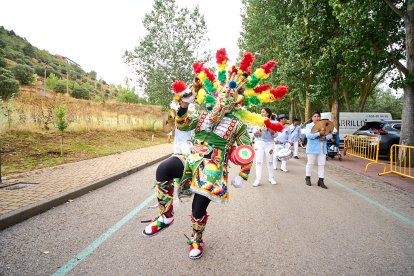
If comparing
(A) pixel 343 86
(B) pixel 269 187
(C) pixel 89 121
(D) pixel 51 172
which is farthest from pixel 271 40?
(D) pixel 51 172

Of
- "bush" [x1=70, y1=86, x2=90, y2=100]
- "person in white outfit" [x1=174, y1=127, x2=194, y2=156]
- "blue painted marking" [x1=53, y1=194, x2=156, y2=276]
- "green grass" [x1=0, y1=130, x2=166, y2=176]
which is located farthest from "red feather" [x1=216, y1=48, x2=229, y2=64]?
"bush" [x1=70, y1=86, x2=90, y2=100]

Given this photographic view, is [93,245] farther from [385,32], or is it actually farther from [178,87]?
[385,32]

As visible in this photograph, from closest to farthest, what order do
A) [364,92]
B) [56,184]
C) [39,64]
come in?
1. [56,184]
2. [364,92]
3. [39,64]

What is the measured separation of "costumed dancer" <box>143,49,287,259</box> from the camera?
286 centimetres

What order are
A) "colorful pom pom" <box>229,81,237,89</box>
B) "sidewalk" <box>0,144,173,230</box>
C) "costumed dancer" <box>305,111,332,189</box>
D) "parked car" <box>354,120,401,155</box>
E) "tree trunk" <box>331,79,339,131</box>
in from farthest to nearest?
1. "tree trunk" <box>331,79,339,131</box>
2. "parked car" <box>354,120,401,155</box>
3. "costumed dancer" <box>305,111,332,189</box>
4. "sidewalk" <box>0,144,173,230</box>
5. "colorful pom pom" <box>229,81,237,89</box>

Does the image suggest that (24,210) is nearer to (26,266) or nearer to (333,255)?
(26,266)

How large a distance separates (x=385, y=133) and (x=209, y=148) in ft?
42.5

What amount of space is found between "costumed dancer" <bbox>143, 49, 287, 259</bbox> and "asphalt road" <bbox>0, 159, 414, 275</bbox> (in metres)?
0.34

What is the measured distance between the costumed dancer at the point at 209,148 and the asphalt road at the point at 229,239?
13.5 inches

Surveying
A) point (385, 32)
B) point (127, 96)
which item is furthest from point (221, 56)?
point (127, 96)

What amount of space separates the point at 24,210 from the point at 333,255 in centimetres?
444

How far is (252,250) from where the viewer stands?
3.16m

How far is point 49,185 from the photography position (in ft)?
18.3

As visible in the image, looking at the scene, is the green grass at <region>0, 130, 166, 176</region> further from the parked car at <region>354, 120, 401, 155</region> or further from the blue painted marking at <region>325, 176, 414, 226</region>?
the parked car at <region>354, 120, 401, 155</region>
